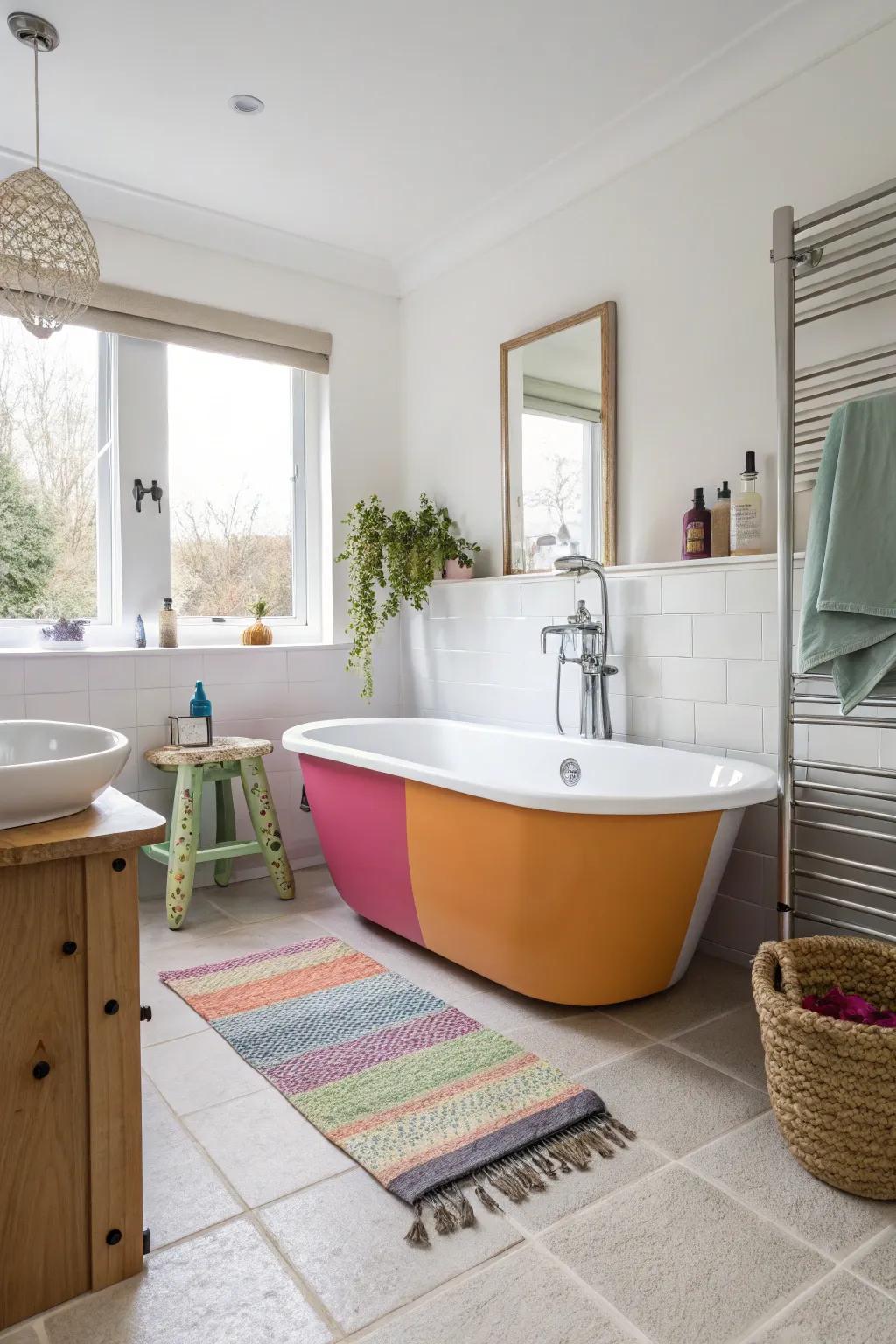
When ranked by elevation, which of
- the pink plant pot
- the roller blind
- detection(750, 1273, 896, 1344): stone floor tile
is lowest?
detection(750, 1273, 896, 1344): stone floor tile

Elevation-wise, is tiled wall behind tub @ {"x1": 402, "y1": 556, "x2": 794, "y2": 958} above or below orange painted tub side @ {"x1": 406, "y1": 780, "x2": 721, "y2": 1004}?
above

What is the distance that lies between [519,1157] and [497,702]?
79.1 inches

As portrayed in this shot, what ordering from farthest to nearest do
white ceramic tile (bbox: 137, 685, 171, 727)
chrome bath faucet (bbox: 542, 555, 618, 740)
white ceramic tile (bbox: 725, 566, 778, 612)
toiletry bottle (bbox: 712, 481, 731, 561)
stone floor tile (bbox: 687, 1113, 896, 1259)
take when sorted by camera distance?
white ceramic tile (bbox: 137, 685, 171, 727) → chrome bath faucet (bbox: 542, 555, 618, 740) → toiletry bottle (bbox: 712, 481, 731, 561) → white ceramic tile (bbox: 725, 566, 778, 612) → stone floor tile (bbox: 687, 1113, 896, 1259)

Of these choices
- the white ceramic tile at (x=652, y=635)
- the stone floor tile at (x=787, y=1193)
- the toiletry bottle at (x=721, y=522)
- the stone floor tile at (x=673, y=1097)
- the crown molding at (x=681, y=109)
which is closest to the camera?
the stone floor tile at (x=787, y=1193)

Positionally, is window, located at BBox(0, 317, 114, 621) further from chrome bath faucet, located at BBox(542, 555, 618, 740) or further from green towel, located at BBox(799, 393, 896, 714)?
green towel, located at BBox(799, 393, 896, 714)

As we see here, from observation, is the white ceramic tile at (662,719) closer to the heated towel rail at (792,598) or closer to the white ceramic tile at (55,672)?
the heated towel rail at (792,598)

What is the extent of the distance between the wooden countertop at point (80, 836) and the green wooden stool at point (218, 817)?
5.11ft

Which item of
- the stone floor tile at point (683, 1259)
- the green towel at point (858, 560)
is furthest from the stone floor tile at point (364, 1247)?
the green towel at point (858, 560)

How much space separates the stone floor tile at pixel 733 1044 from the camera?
202 centimetres

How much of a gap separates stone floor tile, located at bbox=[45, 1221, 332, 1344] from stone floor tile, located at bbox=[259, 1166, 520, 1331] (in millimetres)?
46

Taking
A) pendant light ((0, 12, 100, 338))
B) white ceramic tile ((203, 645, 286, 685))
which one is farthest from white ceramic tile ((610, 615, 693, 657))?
pendant light ((0, 12, 100, 338))

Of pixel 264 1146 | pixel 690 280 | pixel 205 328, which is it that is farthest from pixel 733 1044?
pixel 205 328

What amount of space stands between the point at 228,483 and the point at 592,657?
1.76m

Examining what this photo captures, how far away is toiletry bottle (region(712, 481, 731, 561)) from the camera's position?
8.62 ft
